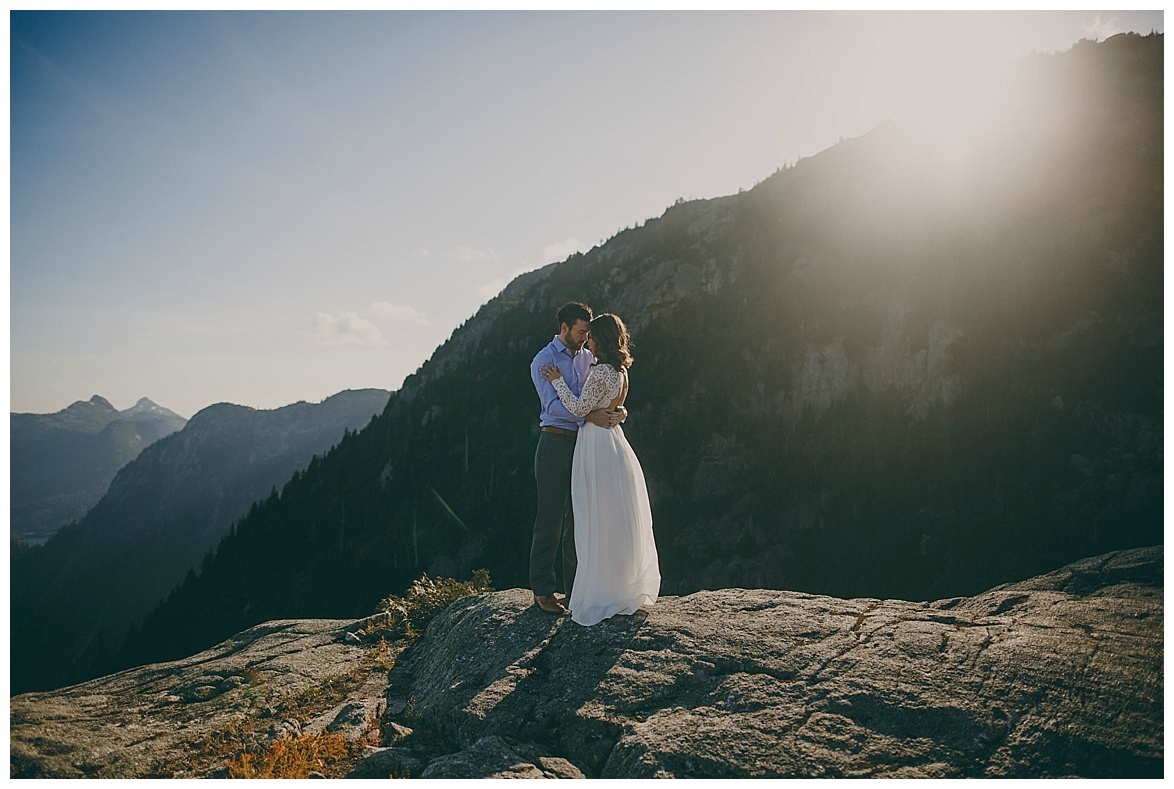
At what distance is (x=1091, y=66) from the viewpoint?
70.4 metres

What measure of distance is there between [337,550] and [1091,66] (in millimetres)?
123903

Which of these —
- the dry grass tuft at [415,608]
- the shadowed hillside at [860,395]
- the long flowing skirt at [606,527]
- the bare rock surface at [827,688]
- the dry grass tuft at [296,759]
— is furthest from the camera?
the shadowed hillside at [860,395]

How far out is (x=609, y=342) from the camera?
6684 millimetres

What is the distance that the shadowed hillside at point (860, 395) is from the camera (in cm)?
6247

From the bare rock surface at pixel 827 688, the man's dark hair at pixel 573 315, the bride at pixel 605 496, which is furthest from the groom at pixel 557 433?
the bare rock surface at pixel 827 688

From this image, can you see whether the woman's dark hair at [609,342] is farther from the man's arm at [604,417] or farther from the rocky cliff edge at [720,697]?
the rocky cliff edge at [720,697]

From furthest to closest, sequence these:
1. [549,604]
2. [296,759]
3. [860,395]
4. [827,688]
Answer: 1. [860,395]
2. [549,604]
3. [296,759]
4. [827,688]

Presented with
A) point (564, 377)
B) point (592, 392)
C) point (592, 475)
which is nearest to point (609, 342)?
point (592, 392)

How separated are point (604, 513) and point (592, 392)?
1.44m

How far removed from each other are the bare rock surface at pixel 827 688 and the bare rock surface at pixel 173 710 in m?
1.25

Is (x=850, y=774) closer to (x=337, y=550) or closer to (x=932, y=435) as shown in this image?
(x=932, y=435)

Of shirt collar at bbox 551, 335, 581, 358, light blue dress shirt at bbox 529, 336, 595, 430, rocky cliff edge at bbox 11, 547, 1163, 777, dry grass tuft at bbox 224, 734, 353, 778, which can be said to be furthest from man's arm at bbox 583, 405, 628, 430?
dry grass tuft at bbox 224, 734, 353, 778

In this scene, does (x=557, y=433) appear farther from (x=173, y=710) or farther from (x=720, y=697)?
(x=173, y=710)

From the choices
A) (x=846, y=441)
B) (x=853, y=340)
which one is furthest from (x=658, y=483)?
(x=853, y=340)
